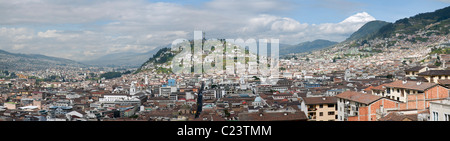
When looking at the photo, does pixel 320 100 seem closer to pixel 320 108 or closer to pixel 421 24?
pixel 320 108

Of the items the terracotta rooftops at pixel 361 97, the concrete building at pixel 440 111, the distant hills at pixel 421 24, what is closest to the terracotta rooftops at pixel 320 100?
the terracotta rooftops at pixel 361 97

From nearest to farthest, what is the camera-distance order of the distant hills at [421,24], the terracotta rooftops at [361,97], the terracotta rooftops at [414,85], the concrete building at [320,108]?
the terracotta rooftops at [361,97]
the terracotta rooftops at [414,85]
the concrete building at [320,108]
the distant hills at [421,24]

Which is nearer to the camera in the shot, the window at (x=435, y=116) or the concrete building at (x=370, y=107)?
the window at (x=435, y=116)

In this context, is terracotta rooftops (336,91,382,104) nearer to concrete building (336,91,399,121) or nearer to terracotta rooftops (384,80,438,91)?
concrete building (336,91,399,121)

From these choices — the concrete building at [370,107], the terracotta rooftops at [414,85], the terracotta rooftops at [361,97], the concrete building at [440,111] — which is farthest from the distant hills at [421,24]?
the concrete building at [440,111]

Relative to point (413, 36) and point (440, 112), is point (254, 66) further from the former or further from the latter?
point (440, 112)

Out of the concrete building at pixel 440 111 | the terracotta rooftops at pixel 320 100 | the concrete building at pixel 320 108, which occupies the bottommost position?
→ the concrete building at pixel 320 108

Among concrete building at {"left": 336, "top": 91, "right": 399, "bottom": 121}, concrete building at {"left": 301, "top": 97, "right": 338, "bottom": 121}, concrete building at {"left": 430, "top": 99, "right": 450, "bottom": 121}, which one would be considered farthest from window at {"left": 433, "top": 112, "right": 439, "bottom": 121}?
concrete building at {"left": 301, "top": 97, "right": 338, "bottom": 121}

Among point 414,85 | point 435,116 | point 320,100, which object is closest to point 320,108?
point 320,100

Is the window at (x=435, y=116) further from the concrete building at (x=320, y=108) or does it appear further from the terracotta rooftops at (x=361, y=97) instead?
the concrete building at (x=320, y=108)

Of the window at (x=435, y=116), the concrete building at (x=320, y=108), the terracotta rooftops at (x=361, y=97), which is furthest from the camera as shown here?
the concrete building at (x=320, y=108)

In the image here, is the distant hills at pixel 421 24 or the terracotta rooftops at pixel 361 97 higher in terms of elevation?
the distant hills at pixel 421 24
